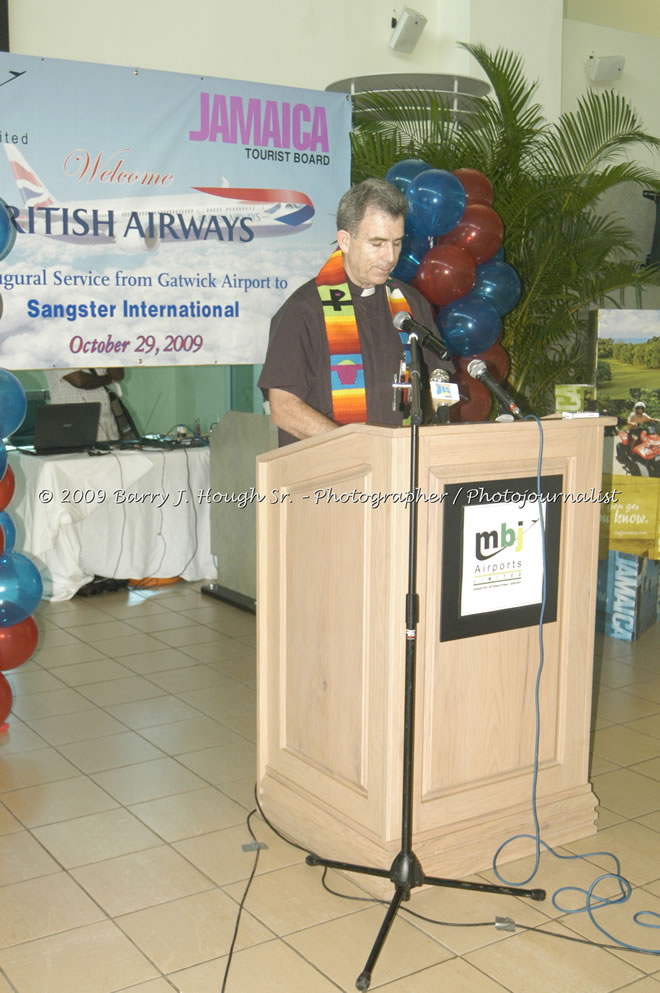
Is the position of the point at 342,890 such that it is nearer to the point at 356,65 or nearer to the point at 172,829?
the point at 172,829

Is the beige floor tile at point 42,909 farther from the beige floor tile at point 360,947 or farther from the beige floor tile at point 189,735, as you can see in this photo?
the beige floor tile at point 189,735

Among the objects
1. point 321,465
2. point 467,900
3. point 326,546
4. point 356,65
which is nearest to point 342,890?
point 467,900

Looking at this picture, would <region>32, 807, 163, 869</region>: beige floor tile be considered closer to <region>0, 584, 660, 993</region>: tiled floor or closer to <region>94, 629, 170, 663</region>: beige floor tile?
<region>0, 584, 660, 993</region>: tiled floor

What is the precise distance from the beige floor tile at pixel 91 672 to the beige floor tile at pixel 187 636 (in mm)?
396

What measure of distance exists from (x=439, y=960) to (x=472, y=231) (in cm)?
303

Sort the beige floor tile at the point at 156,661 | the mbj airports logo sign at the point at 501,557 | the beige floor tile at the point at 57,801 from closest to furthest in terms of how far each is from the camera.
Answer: the mbj airports logo sign at the point at 501,557
the beige floor tile at the point at 57,801
the beige floor tile at the point at 156,661

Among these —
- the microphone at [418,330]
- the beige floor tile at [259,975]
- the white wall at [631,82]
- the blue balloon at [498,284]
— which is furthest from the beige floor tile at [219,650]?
the white wall at [631,82]

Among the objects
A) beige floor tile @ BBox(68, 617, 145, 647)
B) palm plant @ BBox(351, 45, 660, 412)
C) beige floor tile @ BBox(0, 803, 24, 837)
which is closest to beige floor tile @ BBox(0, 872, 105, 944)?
beige floor tile @ BBox(0, 803, 24, 837)

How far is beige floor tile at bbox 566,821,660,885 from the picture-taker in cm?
292

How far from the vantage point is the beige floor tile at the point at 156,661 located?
4762 millimetres

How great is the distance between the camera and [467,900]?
2.74m

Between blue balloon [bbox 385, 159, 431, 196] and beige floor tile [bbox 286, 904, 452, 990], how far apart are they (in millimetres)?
2967

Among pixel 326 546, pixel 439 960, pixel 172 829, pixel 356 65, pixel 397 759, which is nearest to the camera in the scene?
pixel 439 960

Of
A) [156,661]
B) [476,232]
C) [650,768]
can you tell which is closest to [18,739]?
[156,661]
